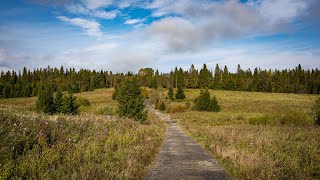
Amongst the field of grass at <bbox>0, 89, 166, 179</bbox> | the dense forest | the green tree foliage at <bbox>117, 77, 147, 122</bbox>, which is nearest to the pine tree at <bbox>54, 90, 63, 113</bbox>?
the green tree foliage at <bbox>117, 77, 147, 122</bbox>

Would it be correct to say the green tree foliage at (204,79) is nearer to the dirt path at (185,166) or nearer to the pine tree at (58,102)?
the pine tree at (58,102)

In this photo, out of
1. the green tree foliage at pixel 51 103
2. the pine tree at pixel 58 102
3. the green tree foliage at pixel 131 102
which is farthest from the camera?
the pine tree at pixel 58 102

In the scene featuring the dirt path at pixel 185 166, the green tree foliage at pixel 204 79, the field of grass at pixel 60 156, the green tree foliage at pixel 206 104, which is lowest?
the green tree foliage at pixel 206 104

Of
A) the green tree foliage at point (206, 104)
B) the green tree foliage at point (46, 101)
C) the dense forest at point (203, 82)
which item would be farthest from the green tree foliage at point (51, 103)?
the dense forest at point (203, 82)

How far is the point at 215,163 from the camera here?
37.8 feet

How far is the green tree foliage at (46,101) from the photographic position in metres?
42.4

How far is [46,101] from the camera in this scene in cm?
4288

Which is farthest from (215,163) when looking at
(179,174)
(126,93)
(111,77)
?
(111,77)

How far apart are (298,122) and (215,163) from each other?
95.7 feet

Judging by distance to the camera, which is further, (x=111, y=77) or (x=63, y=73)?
(x=63, y=73)

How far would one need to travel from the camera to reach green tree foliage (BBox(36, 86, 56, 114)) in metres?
42.4

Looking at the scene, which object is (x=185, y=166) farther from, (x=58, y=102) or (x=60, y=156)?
(x=58, y=102)

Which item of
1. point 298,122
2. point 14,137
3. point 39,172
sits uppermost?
point 14,137

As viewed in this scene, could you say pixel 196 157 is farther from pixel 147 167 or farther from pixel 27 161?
pixel 27 161
